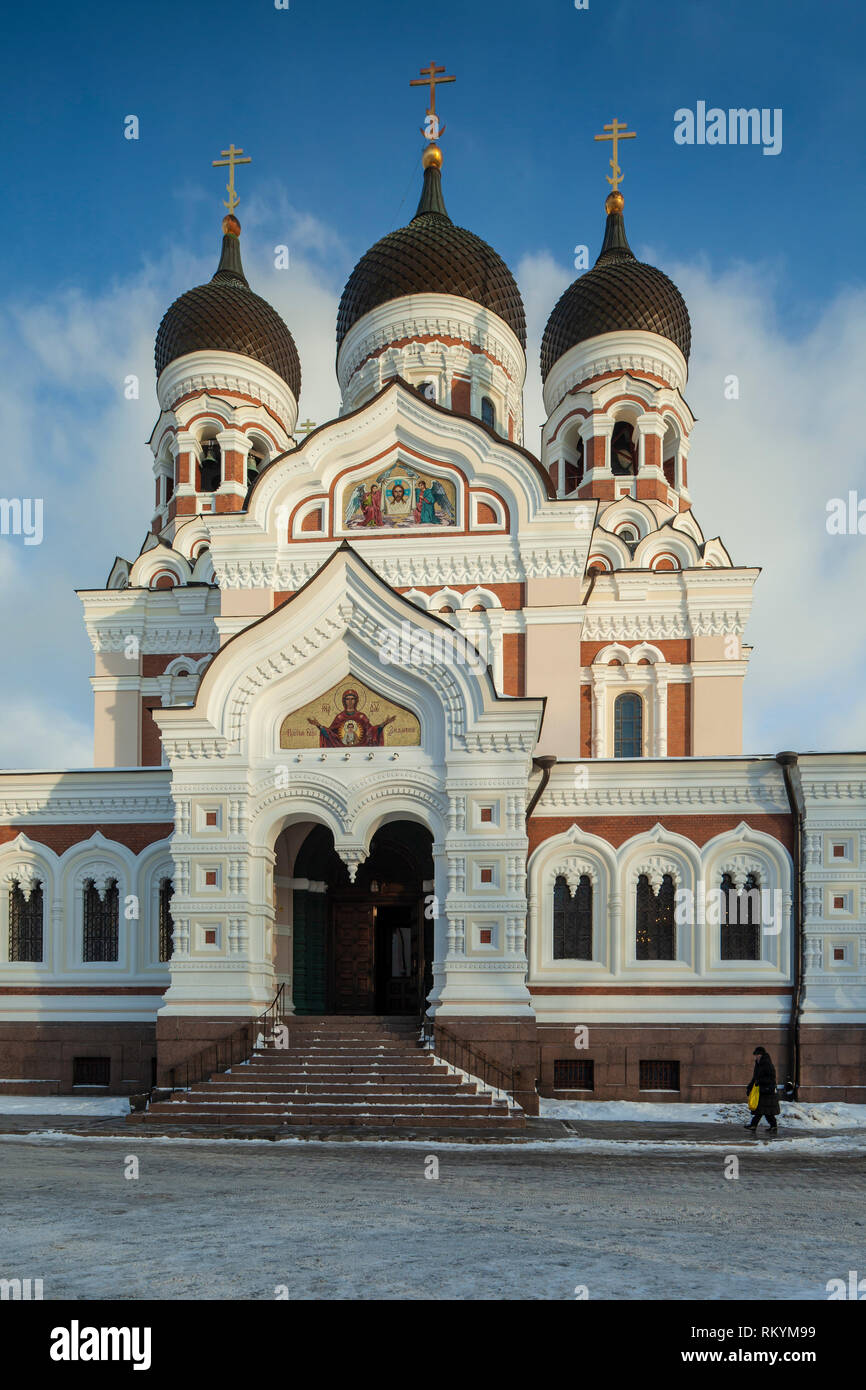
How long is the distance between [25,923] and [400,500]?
838cm

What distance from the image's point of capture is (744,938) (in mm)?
15992

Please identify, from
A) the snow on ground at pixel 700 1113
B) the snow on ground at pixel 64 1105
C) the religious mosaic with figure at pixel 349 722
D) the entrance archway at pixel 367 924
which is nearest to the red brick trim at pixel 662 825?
the entrance archway at pixel 367 924

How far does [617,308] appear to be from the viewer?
25.9 meters

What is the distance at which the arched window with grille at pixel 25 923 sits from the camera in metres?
17.1

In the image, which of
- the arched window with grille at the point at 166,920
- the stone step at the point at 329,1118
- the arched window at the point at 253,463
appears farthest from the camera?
the arched window at the point at 253,463

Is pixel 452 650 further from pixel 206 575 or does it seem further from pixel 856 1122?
pixel 206 575

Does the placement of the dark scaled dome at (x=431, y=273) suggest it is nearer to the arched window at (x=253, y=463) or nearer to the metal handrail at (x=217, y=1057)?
the arched window at (x=253, y=463)

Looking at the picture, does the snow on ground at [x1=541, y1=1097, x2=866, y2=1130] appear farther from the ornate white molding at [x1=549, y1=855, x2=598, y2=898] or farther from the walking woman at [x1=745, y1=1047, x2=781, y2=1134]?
the ornate white molding at [x1=549, y1=855, x2=598, y2=898]

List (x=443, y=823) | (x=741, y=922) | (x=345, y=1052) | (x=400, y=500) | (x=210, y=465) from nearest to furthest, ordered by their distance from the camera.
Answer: (x=345, y=1052) → (x=443, y=823) → (x=741, y=922) → (x=400, y=500) → (x=210, y=465)

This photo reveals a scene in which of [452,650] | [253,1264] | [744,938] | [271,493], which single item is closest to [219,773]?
[452,650]

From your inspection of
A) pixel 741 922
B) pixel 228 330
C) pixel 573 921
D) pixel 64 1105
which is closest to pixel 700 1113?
pixel 741 922

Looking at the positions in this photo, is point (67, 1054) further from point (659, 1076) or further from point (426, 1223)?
point (426, 1223)

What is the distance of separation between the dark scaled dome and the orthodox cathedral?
20.2 ft

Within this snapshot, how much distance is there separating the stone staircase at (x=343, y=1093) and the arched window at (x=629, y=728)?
8220 mm
